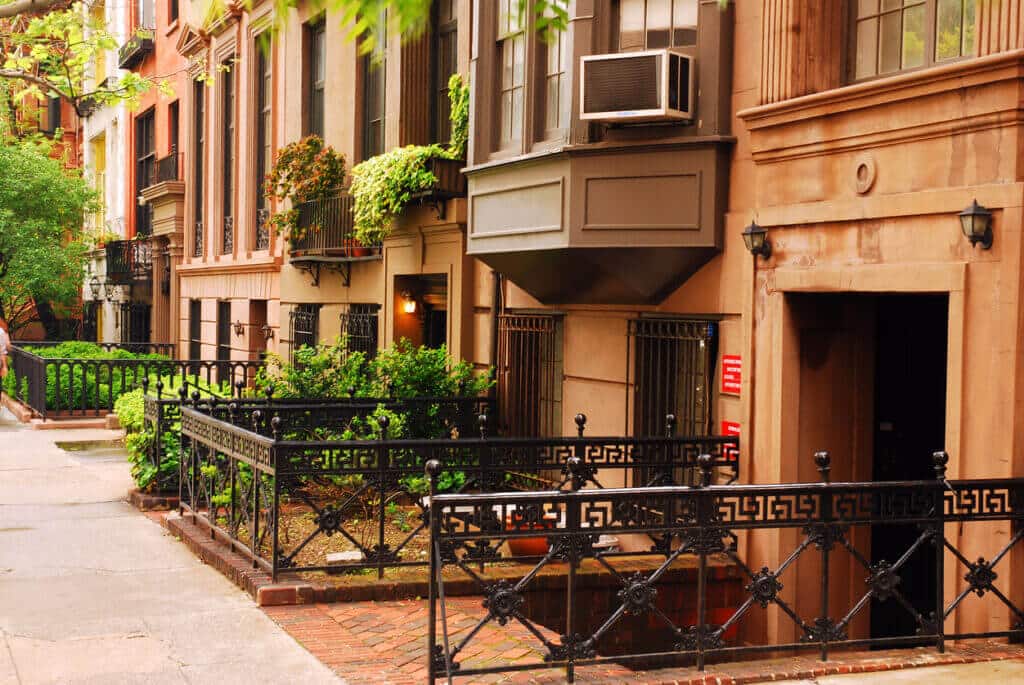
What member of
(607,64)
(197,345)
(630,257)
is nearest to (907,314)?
(630,257)

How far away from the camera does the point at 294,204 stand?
18.2m

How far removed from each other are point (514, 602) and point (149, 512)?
24.9ft

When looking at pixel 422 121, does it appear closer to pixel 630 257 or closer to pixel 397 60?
pixel 397 60

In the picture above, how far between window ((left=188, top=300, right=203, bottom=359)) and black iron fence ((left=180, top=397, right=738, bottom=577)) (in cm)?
1426

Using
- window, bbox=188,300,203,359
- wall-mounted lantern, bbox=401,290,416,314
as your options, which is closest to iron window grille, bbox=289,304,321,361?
wall-mounted lantern, bbox=401,290,416,314

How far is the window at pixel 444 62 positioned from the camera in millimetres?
15164

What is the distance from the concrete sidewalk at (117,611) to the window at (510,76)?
17.1 feet

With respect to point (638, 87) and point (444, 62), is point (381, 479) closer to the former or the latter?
point (638, 87)

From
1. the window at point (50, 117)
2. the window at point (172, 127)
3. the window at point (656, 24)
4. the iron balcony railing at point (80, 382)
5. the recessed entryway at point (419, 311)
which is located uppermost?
the window at point (50, 117)

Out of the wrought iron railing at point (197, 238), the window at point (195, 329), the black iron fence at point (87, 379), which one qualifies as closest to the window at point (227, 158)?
the wrought iron railing at point (197, 238)

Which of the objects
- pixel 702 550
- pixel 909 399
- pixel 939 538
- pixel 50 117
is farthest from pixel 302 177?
pixel 50 117

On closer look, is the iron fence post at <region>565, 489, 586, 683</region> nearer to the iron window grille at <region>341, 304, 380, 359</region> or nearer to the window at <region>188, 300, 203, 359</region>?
the iron window grille at <region>341, 304, 380, 359</region>

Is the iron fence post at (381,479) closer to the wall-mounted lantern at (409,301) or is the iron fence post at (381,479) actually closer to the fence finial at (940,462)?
the fence finial at (940,462)

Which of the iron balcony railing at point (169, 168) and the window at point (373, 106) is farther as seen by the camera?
the iron balcony railing at point (169, 168)
